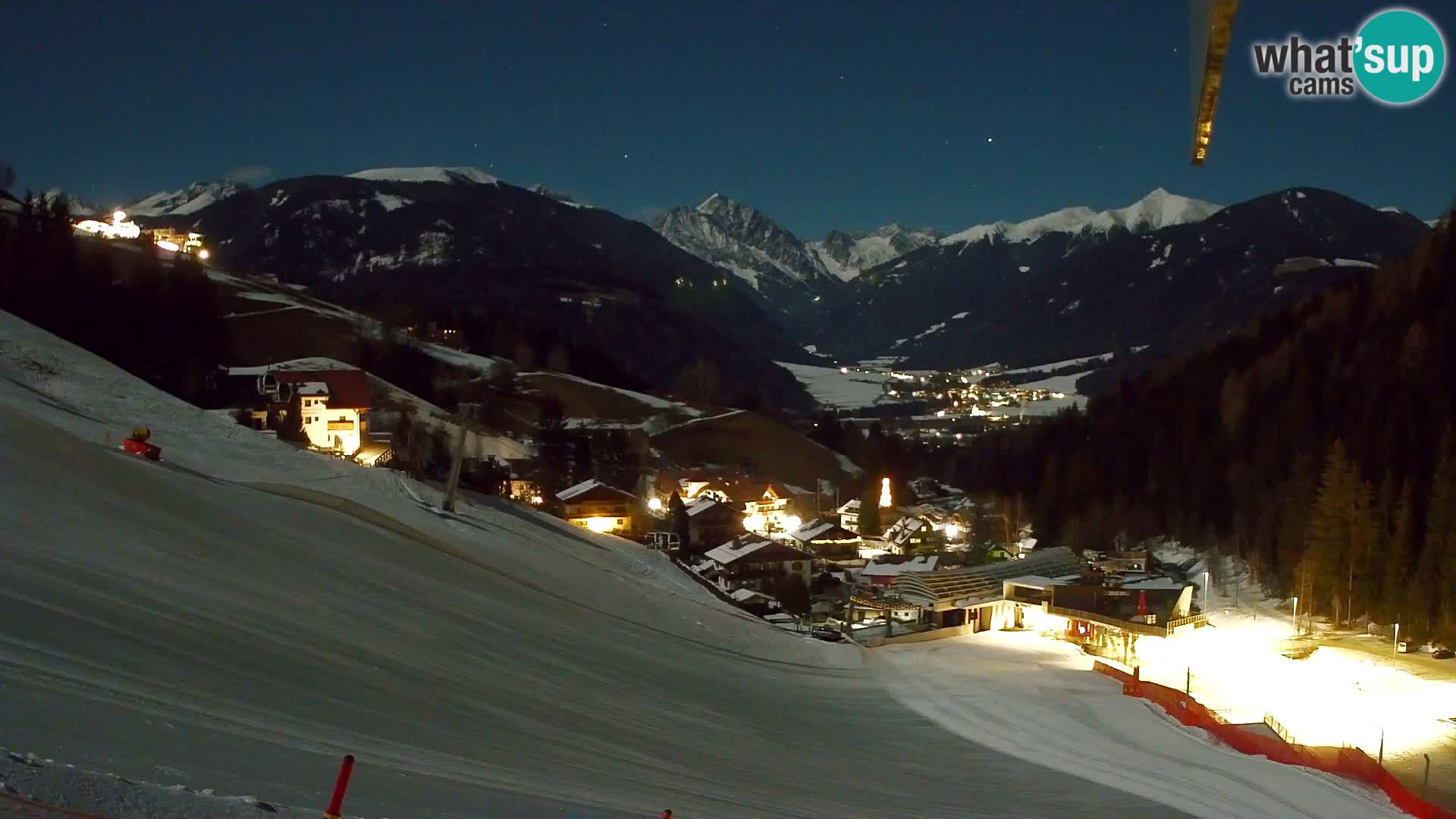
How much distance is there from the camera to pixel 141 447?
683 inches

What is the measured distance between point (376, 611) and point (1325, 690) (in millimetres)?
25812

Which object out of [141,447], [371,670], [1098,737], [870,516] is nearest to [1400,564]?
[1098,737]

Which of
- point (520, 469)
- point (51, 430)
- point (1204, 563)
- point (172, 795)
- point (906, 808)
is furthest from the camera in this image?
point (520, 469)

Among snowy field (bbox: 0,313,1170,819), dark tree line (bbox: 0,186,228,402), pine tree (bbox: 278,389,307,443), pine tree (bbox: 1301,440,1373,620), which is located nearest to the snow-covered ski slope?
snowy field (bbox: 0,313,1170,819)

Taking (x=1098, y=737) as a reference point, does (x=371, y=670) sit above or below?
above

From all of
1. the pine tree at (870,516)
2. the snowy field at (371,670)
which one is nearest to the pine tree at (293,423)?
the snowy field at (371,670)

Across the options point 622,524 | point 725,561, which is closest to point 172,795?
point 725,561

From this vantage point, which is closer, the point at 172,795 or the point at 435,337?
the point at 172,795

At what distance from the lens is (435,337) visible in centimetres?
10812

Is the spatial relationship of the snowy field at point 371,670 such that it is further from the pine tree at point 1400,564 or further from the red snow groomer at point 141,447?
the pine tree at point 1400,564

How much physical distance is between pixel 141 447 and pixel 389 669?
1040 cm

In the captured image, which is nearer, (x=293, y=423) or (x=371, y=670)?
(x=371, y=670)

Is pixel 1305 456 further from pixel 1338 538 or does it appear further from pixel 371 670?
pixel 371 670

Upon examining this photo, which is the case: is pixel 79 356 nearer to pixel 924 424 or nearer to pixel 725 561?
pixel 725 561
